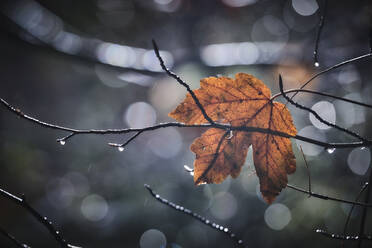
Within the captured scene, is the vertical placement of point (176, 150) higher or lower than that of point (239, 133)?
higher

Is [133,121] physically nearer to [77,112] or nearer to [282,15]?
[77,112]

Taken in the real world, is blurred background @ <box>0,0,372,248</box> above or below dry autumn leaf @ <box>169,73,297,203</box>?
above

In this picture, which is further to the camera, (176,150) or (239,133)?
(176,150)

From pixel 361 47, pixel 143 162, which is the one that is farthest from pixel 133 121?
pixel 361 47

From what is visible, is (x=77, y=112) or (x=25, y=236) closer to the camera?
(x=25, y=236)

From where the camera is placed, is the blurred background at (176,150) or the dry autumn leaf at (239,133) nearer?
the dry autumn leaf at (239,133)
